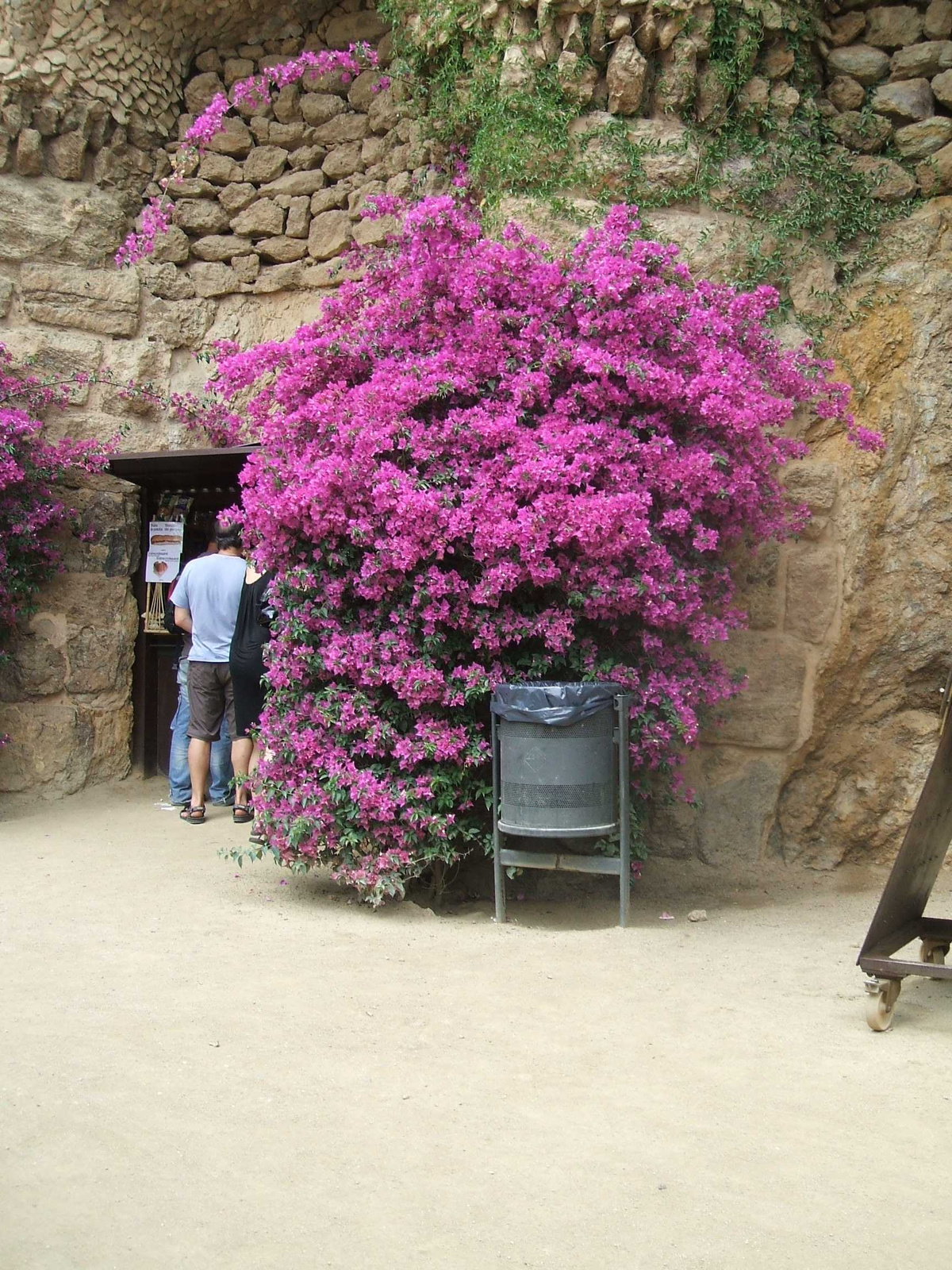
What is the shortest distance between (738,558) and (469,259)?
5.75 feet

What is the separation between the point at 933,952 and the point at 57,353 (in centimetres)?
563

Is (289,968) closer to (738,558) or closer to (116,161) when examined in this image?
(738,558)

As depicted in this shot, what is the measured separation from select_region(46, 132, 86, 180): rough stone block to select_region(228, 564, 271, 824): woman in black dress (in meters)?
2.85

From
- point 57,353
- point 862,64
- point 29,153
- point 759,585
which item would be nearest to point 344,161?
point 29,153

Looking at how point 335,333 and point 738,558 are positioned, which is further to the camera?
point 738,558

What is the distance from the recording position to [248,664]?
19.1ft

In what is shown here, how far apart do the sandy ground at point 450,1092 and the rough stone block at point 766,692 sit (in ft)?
3.03

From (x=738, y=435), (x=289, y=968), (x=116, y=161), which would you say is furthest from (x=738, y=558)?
(x=116, y=161)

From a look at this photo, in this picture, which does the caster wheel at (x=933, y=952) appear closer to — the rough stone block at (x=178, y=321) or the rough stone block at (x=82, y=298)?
the rough stone block at (x=178, y=321)

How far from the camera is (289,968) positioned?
12.2ft

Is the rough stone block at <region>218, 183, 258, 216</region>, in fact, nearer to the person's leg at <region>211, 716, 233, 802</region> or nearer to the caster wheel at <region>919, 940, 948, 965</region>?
the person's leg at <region>211, 716, 233, 802</region>

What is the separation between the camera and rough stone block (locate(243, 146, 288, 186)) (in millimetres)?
6957

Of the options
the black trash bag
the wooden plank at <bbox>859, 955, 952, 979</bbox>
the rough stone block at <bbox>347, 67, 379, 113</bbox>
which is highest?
the rough stone block at <bbox>347, 67, 379, 113</bbox>

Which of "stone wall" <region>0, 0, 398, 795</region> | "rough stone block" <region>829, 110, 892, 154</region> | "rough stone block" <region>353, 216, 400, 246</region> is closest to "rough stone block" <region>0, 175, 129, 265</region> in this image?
"stone wall" <region>0, 0, 398, 795</region>
